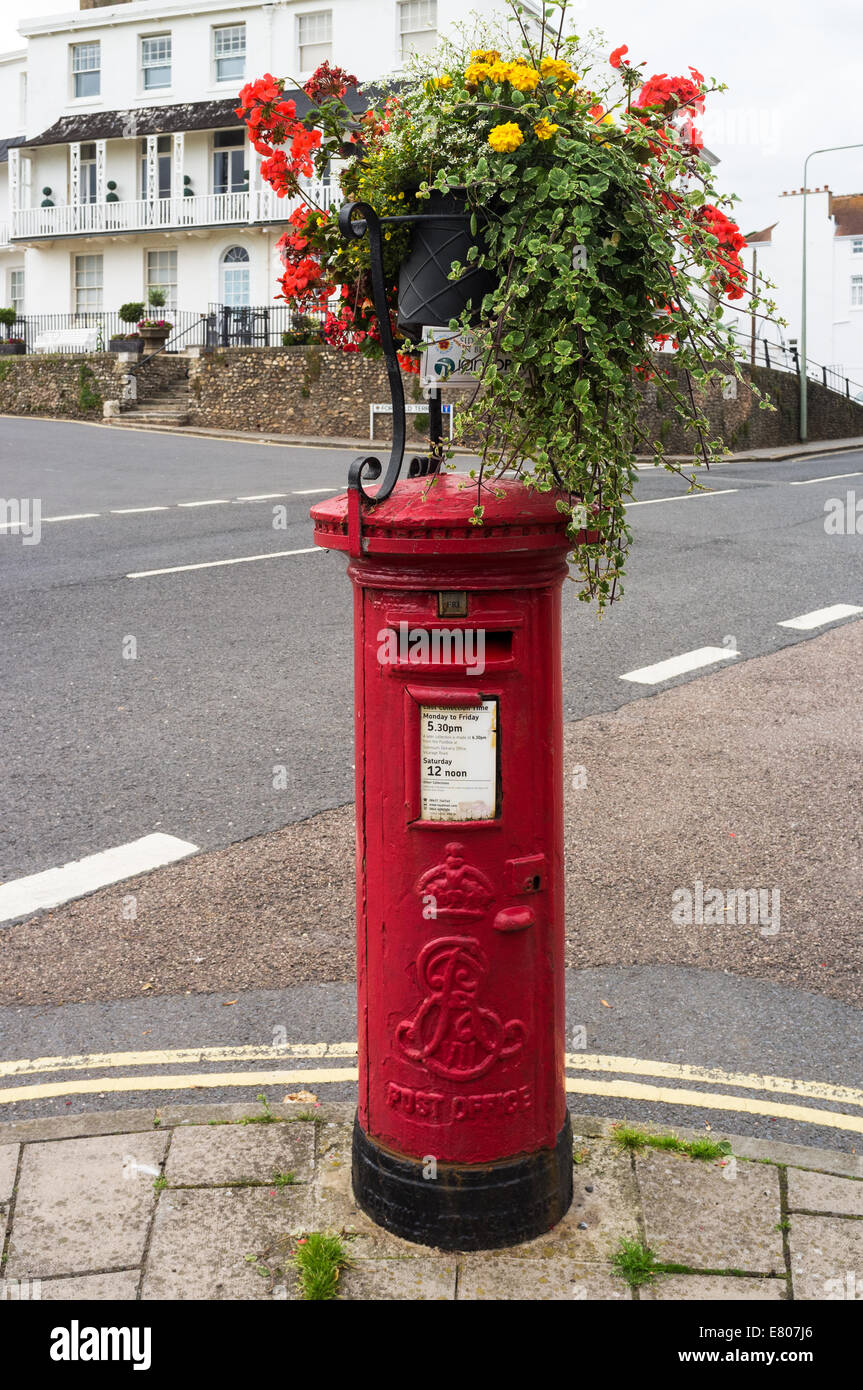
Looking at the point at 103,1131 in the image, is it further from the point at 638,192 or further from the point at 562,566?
the point at 638,192

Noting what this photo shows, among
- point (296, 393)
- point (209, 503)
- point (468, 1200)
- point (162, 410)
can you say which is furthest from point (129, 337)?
point (468, 1200)

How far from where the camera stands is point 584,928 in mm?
4543

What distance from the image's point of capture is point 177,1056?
12.0 feet

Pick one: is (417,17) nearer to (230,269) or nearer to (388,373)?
(230,269)

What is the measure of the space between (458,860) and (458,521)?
709 millimetres

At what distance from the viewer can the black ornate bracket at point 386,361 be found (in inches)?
97.6

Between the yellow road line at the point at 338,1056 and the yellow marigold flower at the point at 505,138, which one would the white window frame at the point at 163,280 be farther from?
the yellow marigold flower at the point at 505,138

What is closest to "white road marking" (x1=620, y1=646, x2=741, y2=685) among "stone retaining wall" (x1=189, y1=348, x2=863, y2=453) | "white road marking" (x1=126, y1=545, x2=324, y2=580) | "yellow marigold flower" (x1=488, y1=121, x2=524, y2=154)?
"white road marking" (x1=126, y1=545, x2=324, y2=580)

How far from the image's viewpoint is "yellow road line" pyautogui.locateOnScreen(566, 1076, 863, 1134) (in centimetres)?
338

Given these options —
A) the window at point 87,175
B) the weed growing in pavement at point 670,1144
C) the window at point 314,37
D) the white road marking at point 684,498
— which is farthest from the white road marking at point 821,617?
the window at point 87,175

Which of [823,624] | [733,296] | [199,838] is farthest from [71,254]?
[733,296]

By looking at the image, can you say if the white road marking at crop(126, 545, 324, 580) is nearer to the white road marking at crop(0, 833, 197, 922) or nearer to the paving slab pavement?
the white road marking at crop(0, 833, 197, 922)

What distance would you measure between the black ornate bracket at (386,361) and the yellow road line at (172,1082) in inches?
68.8
